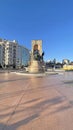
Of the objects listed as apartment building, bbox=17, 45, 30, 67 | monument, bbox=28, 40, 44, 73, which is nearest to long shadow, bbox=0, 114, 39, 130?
monument, bbox=28, 40, 44, 73

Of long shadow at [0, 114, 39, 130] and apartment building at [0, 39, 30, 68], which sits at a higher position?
apartment building at [0, 39, 30, 68]

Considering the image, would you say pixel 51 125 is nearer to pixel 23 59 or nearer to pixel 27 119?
pixel 27 119

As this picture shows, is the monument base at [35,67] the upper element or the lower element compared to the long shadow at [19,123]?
upper

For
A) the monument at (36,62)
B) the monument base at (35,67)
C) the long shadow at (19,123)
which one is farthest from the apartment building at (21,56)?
the long shadow at (19,123)

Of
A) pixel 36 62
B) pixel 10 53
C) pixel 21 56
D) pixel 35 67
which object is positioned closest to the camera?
pixel 35 67

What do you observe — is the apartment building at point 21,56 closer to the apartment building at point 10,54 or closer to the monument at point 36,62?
the apartment building at point 10,54

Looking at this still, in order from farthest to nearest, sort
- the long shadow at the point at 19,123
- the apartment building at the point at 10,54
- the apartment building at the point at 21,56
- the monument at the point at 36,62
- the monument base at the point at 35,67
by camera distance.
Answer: the apartment building at the point at 21,56 < the apartment building at the point at 10,54 < the monument at the point at 36,62 < the monument base at the point at 35,67 < the long shadow at the point at 19,123

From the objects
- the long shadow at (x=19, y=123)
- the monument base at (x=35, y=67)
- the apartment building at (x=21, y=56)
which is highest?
the apartment building at (x=21, y=56)

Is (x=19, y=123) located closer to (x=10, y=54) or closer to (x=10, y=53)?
(x=10, y=54)

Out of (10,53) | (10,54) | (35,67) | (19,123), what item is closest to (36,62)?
(35,67)

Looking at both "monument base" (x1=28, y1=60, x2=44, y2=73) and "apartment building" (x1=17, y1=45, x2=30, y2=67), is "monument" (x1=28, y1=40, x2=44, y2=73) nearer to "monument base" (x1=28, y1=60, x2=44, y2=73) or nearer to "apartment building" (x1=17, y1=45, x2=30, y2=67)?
"monument base" (x1=28, y1=60, x2=44, y2=73)

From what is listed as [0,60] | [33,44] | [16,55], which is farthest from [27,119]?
[16,55]

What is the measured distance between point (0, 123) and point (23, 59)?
13029 centimetres

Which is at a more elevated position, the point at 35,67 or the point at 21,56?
the point at 21,56
